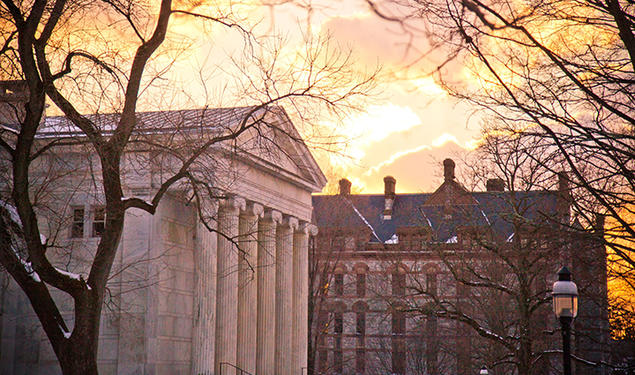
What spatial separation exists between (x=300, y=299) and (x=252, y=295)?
20.6 ft

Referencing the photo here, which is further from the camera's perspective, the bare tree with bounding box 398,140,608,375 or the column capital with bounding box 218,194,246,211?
the column capital with bounding box 218,194,246,211

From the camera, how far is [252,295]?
1681 inches

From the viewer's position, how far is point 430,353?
6900 centimetres

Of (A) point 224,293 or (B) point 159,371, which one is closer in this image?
(B) point 159,371

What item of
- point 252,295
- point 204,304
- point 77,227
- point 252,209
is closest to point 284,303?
point 252,295

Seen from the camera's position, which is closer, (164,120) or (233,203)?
(164,120)

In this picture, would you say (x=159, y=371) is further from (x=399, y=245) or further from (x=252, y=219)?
(x=399, y=245)

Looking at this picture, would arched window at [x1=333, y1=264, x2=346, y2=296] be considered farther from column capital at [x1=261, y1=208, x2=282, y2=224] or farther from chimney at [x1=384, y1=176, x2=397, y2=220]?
column capital at [x1=261, y1=208, x2=282, y2=224]

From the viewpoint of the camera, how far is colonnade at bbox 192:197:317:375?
38344 millimetres

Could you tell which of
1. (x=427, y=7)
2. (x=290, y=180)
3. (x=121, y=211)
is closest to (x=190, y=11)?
(x=121, y=211)

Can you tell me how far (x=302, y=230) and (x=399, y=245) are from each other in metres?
39.3

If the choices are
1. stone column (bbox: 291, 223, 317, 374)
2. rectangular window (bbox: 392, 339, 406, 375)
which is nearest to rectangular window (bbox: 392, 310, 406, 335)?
rectangular window (bbox: 392, 339, 406, 375)

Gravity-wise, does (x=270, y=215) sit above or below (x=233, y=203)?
above

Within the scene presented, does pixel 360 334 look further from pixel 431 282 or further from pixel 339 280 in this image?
pixel 431 282
